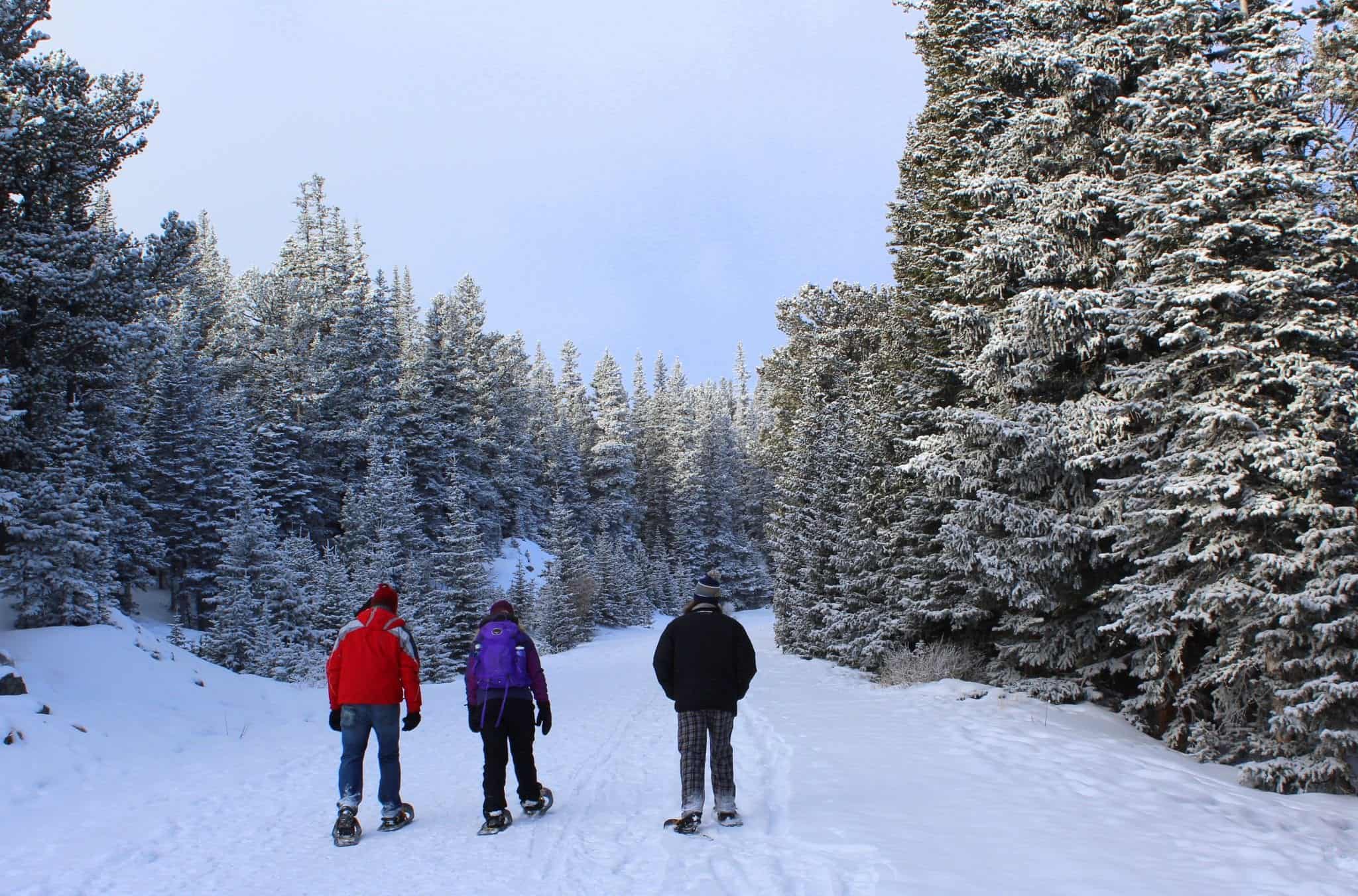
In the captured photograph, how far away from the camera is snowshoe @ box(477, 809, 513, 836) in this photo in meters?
6.45

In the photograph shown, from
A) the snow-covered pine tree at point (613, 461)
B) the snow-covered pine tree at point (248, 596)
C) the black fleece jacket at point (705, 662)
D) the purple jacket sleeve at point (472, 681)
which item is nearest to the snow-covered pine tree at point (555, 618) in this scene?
the snow-covered pine tree at point (248, 596)

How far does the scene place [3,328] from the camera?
12188 mm

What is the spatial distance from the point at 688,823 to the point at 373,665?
9.45 ft

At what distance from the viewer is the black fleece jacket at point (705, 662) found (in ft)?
21.9

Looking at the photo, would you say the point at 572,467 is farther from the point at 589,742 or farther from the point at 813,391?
the point at 589,742

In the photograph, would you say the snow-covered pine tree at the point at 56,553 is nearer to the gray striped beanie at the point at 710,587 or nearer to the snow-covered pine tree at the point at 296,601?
the snow-covered pine tree at the point at 296,601

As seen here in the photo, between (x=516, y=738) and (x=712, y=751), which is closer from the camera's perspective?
(x=712, y=751)

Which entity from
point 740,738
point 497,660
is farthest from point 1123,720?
point 497,660

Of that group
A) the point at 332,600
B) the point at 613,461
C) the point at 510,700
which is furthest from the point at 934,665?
the point at 613,461

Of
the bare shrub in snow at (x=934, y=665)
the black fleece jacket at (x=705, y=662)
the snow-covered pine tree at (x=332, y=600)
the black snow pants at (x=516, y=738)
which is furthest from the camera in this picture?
the snow-covered pine tree at (x=332, y=600)

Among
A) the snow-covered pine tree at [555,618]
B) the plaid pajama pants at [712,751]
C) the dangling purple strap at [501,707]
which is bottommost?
the snow-covered pine tree at [555,618]

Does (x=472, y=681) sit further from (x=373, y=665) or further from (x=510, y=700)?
(x=373, y=665)

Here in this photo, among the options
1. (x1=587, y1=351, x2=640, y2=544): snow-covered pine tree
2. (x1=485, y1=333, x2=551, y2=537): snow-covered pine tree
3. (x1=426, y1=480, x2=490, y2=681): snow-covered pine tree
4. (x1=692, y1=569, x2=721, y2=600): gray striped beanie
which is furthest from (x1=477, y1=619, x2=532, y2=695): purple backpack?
(x1=587, y1=351, x2=640, y2=544): snow-covered pine tree

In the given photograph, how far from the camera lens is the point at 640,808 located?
728cm
